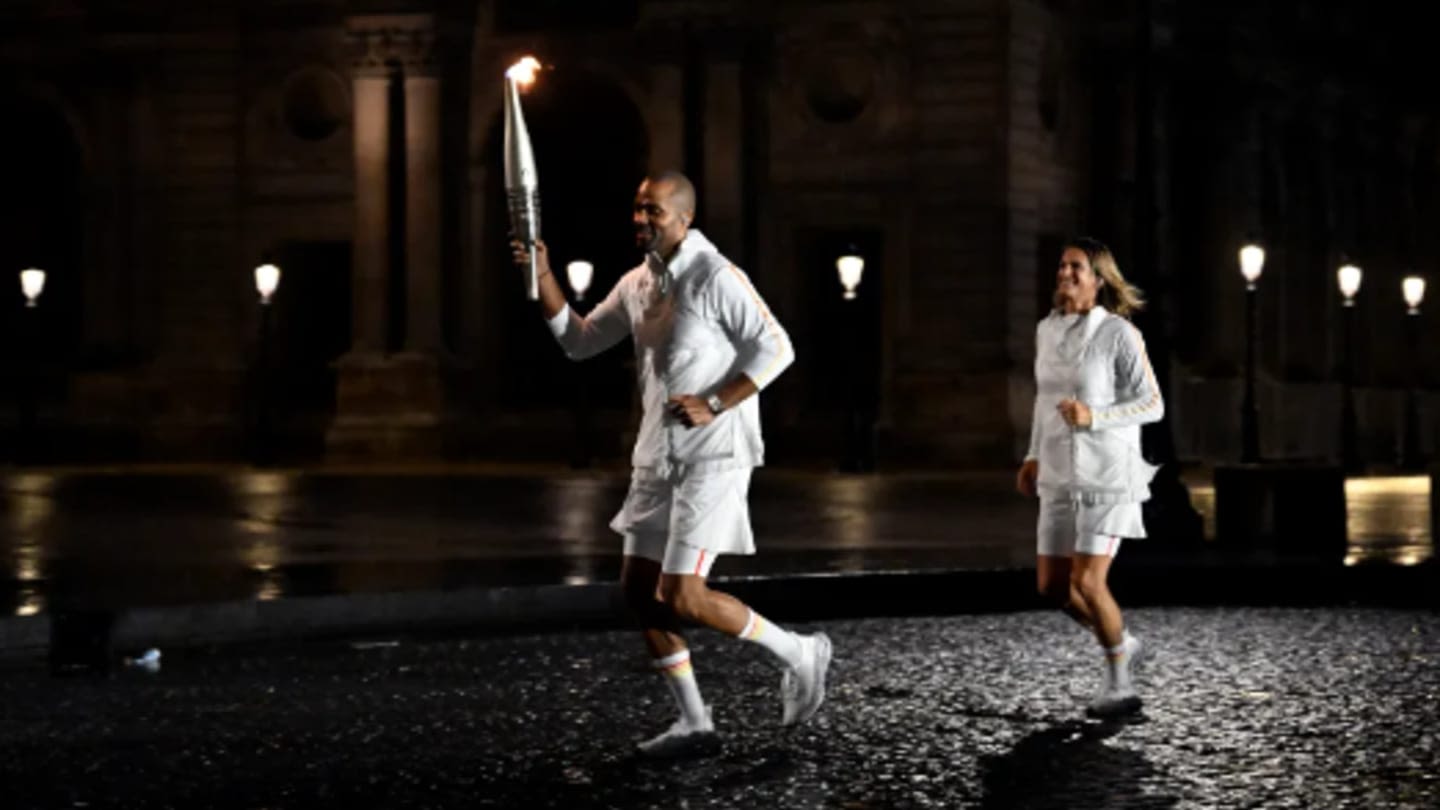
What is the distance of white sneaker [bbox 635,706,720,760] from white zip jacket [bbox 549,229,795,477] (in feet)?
2.94

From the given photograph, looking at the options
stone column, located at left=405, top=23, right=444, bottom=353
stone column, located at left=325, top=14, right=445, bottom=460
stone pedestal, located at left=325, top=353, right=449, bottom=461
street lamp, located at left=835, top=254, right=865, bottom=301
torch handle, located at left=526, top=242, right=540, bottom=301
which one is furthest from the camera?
stone column, located at left=405, top=23, right=444, bottom=353

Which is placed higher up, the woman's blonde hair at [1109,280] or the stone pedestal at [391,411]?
the woman's blonde hair at [1109,280]

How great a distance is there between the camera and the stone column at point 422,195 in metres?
43.8

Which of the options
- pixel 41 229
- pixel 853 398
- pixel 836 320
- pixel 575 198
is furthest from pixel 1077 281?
pixel 41 229

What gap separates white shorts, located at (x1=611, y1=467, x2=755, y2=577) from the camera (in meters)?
9.89

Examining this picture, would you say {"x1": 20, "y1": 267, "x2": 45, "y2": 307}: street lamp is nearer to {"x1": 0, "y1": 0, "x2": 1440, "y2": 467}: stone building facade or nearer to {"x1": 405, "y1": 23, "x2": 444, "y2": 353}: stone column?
{"x1": 0, "y1": 0, "x2": 1440, "y2": 467}: stone building facade

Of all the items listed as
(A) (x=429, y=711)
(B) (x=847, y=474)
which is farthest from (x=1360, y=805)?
(B) (x=847, y=474)

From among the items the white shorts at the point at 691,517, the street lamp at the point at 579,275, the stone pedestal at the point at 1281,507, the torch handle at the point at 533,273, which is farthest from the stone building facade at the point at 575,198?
the torch handle at the point at 533,273

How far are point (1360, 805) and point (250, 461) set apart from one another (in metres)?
35.0

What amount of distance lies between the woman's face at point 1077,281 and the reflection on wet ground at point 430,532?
5798mm

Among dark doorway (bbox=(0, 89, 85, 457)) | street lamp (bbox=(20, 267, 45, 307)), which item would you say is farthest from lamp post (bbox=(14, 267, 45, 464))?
dark doorway (bbox=(0, 89, 85, 457))

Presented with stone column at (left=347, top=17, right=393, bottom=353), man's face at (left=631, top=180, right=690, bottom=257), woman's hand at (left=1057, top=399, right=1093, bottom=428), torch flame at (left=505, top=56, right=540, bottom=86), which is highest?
stone column at (left=347, top=17, right=393, bottom=353)

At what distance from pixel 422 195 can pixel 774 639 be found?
34099 millimetres

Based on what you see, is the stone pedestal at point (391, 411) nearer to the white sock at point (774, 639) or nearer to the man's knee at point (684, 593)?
the white sock at point (774, 639)
